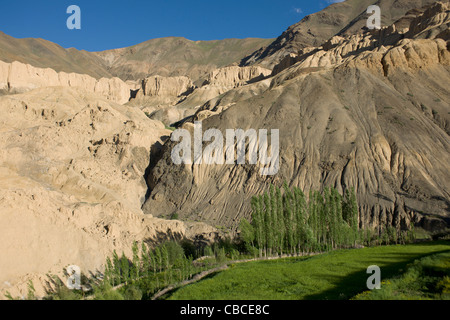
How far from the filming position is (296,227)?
1599 inches

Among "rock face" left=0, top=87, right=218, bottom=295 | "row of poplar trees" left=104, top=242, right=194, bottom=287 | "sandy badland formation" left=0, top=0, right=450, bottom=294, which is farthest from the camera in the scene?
"sandy badland formation" left=0, top=0, right=450, bottom=294

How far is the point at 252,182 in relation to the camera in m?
59.0

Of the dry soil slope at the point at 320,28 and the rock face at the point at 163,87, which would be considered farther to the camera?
the dry soil slope at the point at 320,28

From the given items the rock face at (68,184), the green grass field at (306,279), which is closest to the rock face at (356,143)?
the rock face at (68,184)

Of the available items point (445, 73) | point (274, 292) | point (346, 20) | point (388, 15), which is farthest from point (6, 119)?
point (346, 20)

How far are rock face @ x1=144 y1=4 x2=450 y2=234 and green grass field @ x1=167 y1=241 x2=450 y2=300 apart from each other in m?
19.2

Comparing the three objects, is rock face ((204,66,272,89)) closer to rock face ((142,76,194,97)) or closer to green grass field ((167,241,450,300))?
rock face ((142,76,194,97))

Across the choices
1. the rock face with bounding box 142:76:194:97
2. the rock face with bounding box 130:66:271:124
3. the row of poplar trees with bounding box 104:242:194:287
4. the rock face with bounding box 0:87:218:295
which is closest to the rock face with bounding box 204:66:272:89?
the rock face with bounding box 130:66:271:124

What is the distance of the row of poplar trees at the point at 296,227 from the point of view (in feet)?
130

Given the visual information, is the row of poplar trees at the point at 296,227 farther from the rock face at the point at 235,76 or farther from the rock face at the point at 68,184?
the rock face at the point at 235,76

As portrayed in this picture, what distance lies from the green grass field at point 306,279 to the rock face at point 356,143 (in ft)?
62.9

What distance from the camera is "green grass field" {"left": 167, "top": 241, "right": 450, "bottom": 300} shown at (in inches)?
832

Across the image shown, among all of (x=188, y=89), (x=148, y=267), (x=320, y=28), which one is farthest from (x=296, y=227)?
(x=320, y=28)

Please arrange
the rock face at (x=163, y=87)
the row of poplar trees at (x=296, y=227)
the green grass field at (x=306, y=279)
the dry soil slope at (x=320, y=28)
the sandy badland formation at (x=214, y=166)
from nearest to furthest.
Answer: the green grass field at (x=306, y=279), the sandy badland formation at (x=214, y=166), the row of poplar trees at (x=296, y=227), the rock face at (x=163, y=87), the dry soil slope at (x=320, y=28)
